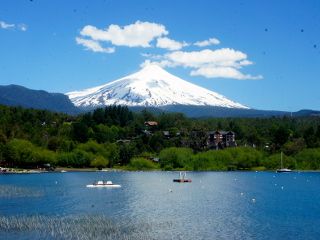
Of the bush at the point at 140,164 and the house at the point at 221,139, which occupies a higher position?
the house at the point at 221,139

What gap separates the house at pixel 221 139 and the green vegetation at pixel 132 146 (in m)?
2.42

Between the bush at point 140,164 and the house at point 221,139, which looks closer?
the bush at point 140,164

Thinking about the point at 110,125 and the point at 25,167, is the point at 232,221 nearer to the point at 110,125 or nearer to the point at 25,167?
the point at 25,167

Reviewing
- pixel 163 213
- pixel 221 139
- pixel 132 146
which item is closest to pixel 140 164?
pixel 132 146

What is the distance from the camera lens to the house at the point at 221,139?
16850cm

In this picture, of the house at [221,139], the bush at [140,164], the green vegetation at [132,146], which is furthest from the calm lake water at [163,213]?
the house at [221,139]

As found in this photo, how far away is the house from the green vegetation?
7.94 feet

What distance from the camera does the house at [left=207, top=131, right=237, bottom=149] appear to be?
553 ft

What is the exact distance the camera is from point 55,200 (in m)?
61.5

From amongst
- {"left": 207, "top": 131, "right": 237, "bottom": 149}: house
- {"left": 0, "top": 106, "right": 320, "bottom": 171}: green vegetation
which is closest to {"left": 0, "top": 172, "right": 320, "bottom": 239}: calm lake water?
{"left": 0, "top": 106, "right": 320, "bottom": 171}: green vegetation

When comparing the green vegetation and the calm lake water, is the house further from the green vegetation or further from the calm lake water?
the calm lake water

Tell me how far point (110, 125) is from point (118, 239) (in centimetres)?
14435

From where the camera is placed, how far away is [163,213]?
49.8m

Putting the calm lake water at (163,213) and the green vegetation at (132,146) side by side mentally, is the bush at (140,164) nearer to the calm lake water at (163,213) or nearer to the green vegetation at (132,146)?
the green vegetation at (132,146)
